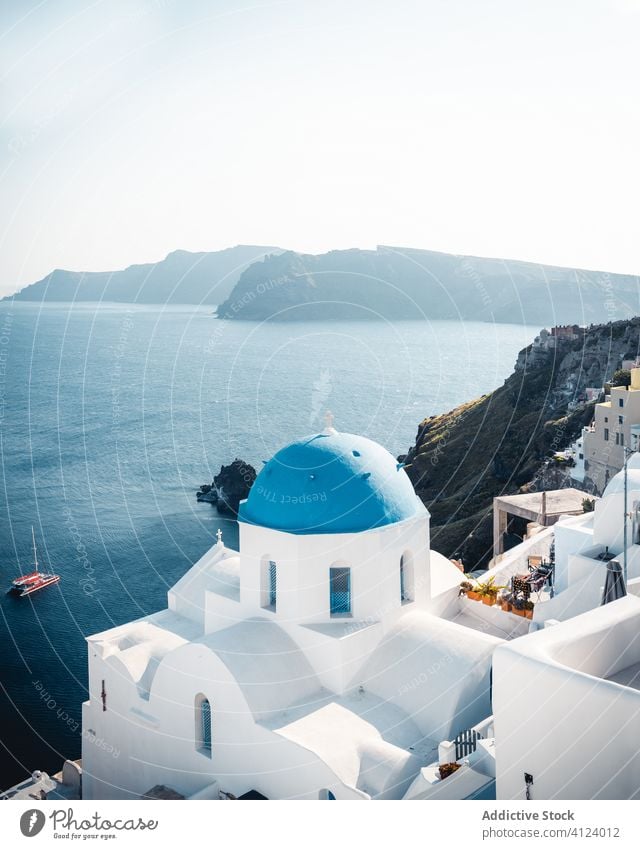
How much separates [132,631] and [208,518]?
85.6 feet

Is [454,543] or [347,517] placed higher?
[347,517]

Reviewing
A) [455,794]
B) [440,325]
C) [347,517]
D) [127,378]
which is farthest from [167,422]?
[455,794]

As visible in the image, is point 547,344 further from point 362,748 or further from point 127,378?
point 362,748

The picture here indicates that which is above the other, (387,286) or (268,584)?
(387,286)

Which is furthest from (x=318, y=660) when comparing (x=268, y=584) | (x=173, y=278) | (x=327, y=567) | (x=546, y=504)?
(x=173, y=278)

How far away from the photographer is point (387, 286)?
138 feet

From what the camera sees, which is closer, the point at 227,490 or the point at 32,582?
the point at 32,582

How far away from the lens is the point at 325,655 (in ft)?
42.7

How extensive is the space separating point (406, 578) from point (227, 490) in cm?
3119

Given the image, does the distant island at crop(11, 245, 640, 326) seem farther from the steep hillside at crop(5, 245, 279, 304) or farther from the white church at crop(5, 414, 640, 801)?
the white church at crop(5, 414, 640, 801)

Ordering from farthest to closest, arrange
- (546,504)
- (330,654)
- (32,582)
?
(32,582)
(546,504)
(330,654)

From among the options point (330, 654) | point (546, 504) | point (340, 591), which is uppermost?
point (340, 591)

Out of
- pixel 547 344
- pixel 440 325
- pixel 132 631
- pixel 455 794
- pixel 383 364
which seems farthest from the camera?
pixel 440 325

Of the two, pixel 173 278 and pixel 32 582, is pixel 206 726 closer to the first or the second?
pixel 32 582
